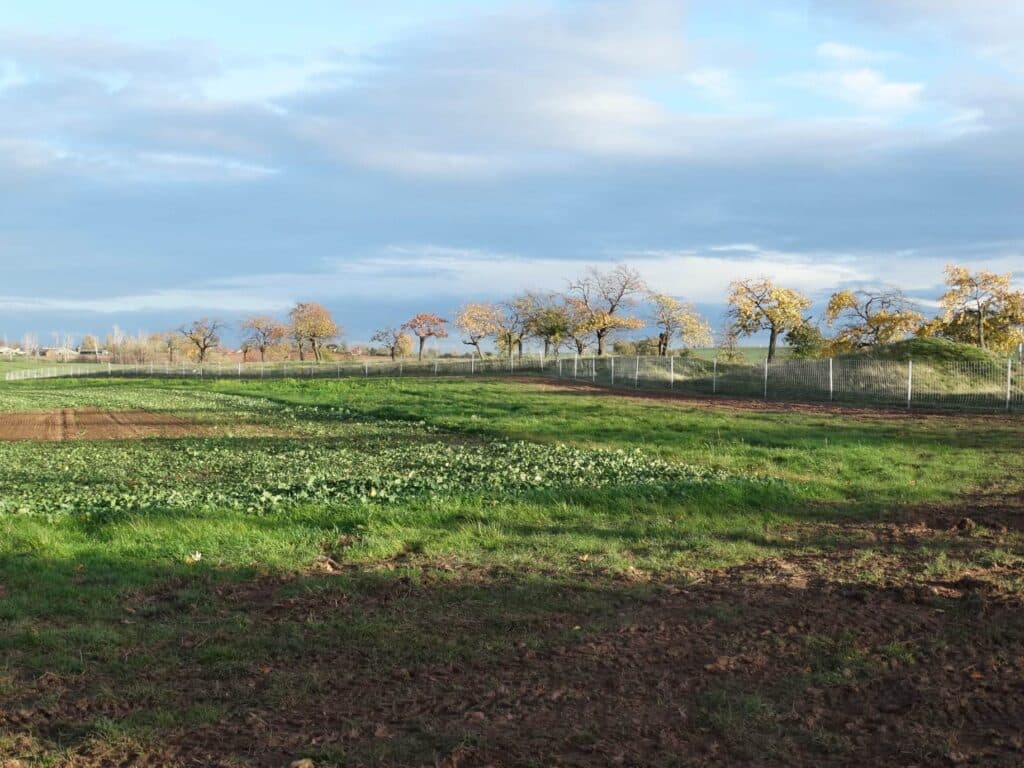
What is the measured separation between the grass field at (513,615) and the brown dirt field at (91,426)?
9176mm

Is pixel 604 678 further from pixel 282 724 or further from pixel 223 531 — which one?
pixel 223 531

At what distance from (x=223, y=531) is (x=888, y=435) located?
16.2 metres

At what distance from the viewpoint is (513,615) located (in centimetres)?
656

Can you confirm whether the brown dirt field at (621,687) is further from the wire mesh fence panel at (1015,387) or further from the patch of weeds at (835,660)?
the wire mesh fence panel at (1015,387)

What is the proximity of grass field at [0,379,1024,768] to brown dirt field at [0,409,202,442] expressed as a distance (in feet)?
30.1

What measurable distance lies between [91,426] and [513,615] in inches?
938

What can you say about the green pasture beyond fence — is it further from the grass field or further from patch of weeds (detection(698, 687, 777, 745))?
patch of weeds (detection(698, 687, 777, 745))

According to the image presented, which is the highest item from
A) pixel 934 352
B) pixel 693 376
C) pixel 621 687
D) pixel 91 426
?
pixel 934 352

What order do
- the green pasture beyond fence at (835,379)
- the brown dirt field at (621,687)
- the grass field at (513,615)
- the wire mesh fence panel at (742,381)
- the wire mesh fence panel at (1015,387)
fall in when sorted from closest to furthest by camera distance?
the brown dirt field at (621,687)
the grass field at (513,615)
the wire mesh fence panel at (1015,387)
the green pasture beyond fence at (835,379)
the wire mesh fence panel at (742,381)

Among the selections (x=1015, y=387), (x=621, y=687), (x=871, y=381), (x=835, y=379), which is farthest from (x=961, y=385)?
(x=621, y=687)

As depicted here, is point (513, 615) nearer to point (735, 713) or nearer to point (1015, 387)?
point (735, 713)

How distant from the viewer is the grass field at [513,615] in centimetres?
453

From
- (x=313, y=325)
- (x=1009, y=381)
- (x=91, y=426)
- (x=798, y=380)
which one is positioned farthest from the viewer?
(x=313, y=325)

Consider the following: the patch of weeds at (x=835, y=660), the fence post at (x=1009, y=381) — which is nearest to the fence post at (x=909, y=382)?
the fence post at (x=1009, y=381)
